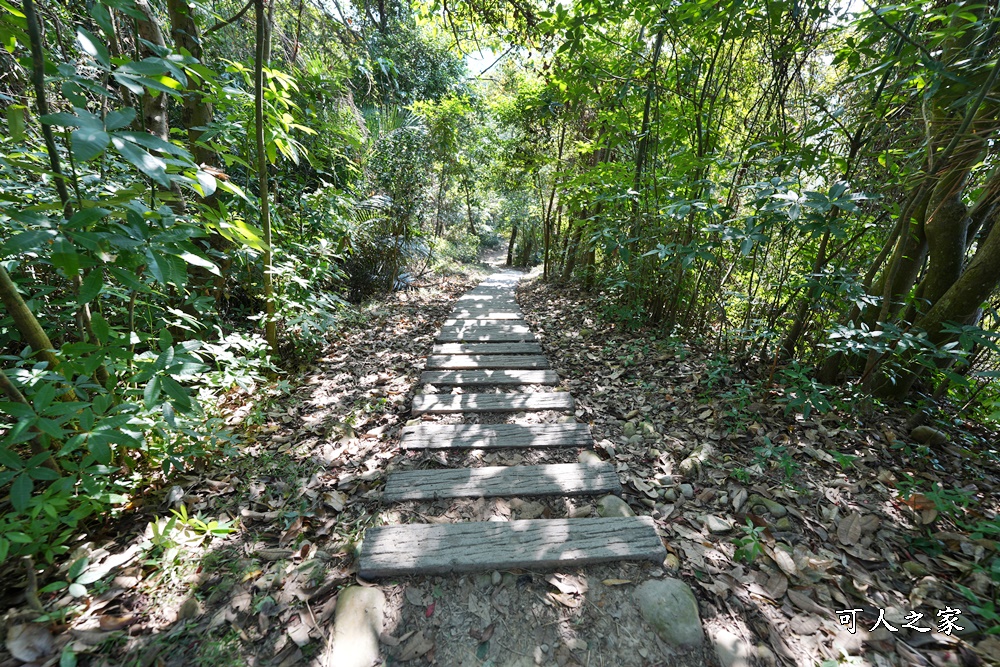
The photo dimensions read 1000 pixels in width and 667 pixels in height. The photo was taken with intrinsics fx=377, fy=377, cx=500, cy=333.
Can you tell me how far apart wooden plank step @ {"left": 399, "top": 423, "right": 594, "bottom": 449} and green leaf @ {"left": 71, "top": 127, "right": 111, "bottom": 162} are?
196 cm

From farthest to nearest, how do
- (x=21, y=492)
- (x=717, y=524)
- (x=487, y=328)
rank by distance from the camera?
1. (x=487, y=328)
2. (x=717, y=524)
3. (x=21, y=492)

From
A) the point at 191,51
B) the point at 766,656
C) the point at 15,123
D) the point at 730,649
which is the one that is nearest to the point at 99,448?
the point at 15,123

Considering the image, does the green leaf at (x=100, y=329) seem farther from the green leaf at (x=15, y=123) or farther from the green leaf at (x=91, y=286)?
the green leaf at (x=15, y=123)

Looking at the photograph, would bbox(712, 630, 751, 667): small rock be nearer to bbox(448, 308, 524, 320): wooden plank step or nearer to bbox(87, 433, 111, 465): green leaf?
bbox(87, 433, 111, 465): green leaf

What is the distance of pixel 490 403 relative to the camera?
3.00 m

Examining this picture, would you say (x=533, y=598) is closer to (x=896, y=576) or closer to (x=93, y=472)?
(x=896, y=576)

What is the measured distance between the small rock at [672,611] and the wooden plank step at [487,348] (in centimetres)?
269

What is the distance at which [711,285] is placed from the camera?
361cm

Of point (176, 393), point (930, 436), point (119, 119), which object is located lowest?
point (930, 436)

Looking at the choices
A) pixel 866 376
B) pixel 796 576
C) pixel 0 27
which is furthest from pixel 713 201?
pixel 0 27

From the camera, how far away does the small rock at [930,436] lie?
2355 millimetres

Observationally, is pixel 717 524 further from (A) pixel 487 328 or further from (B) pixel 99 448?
(A) pixel 487 328

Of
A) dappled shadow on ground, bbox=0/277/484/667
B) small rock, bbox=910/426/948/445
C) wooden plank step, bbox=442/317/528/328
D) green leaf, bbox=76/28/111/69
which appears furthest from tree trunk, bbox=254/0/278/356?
small rock, bbox=910/426/948/445

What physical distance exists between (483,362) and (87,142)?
3058 millimetres
